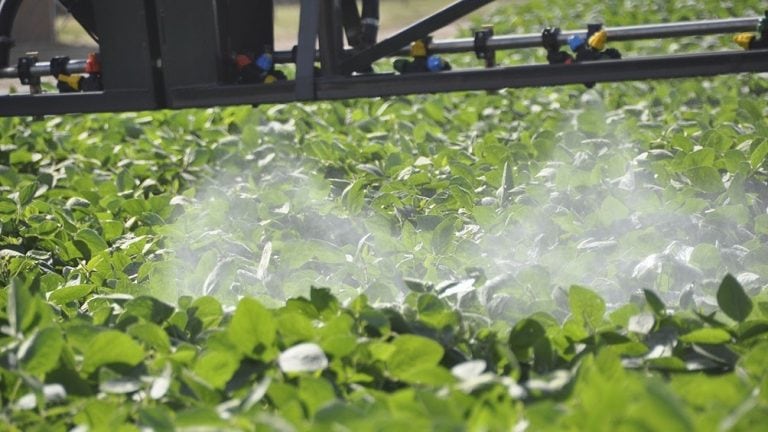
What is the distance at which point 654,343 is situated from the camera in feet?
7.23

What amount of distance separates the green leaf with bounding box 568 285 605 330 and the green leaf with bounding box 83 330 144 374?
29.3 inches

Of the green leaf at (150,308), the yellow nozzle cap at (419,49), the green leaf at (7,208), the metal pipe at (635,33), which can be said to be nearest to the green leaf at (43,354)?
the green leaf at (150,308)

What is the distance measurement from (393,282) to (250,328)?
750 millimetres

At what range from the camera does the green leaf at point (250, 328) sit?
2105 millimetres

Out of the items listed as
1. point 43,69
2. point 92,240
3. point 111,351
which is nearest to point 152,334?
point 111,351

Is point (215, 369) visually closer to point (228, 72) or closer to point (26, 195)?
point (26, 195)

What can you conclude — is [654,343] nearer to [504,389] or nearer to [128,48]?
[504,389]

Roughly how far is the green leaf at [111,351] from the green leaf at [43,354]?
0.23ft

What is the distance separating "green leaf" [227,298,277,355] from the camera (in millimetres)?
2105

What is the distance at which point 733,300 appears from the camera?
2.22 m

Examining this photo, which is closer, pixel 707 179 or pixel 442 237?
pixel 442 237

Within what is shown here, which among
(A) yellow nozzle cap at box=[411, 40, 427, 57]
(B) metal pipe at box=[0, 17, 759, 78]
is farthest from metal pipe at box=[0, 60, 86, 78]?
(A) yellow nozzle cap at box=[411, 40, 427, 57]

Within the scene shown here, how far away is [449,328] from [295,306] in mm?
291

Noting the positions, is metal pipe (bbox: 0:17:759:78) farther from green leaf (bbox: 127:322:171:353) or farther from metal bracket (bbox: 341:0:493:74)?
green leaf (bbox: 127:322:171:353)
